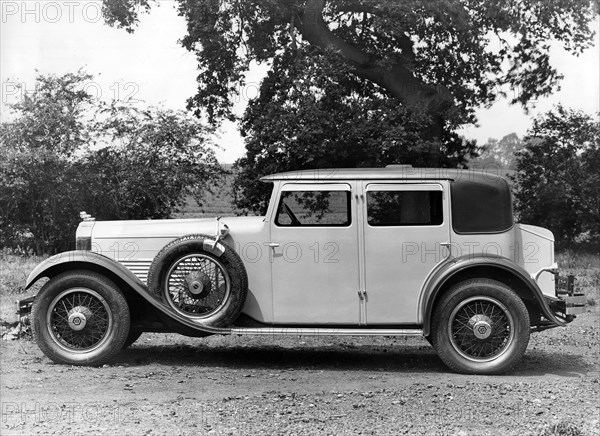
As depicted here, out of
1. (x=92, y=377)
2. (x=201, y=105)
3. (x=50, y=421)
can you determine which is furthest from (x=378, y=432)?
(x=201, y=105)

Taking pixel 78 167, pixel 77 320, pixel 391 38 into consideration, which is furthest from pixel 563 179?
pixel 77 320

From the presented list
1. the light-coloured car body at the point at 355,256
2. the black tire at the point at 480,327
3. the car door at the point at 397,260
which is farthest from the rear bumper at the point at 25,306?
the black tire at the point at 480,327

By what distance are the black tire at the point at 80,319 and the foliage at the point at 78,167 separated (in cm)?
865

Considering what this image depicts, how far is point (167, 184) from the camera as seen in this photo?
53.1ft

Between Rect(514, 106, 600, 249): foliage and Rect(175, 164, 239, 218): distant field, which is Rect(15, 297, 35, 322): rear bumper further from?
Rect(514, 106, 600, 249): foliage

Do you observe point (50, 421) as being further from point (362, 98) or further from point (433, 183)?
point (362, 98)

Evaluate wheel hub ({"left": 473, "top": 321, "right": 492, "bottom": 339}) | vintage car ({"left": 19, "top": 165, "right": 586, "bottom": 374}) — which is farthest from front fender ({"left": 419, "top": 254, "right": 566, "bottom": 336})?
wheel hub ({"left": 473, "top": 321, "right": 492, "bottom": 339})

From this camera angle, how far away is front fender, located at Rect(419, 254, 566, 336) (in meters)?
7.45

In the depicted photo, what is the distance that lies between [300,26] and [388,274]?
1095cm

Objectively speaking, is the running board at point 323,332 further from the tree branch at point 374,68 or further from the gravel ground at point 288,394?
the tree branch at point 374,68

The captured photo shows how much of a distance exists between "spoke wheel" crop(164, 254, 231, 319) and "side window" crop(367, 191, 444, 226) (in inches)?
59.6

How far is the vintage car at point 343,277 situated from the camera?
24.8 ft

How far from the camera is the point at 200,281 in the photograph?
303 inches

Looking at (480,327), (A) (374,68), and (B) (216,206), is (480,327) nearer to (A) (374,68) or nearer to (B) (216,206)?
(A) (374,68)
